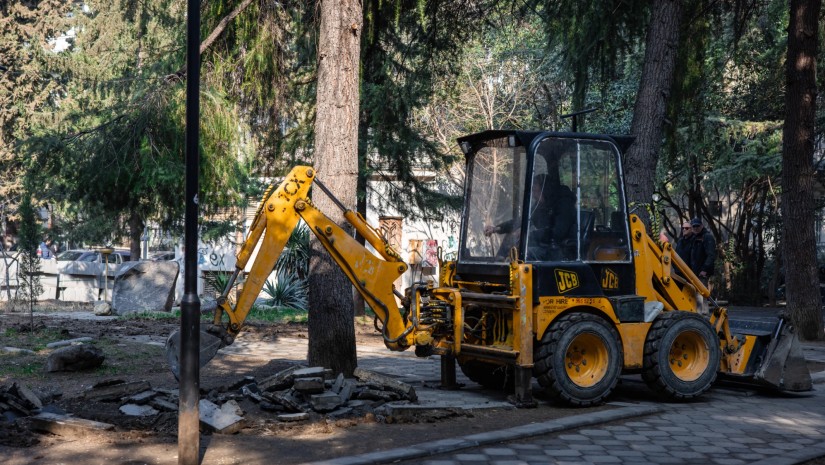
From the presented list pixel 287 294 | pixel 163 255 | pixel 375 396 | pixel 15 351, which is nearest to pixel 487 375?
pixel 375 396

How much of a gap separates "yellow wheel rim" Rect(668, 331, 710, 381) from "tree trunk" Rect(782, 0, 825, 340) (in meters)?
6.81

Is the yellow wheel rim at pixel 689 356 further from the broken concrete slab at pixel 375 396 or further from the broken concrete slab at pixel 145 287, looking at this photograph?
the broken concrete slab at pixel 145 287

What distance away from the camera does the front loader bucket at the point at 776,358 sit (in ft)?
36.1

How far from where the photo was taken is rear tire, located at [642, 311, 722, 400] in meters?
10.4

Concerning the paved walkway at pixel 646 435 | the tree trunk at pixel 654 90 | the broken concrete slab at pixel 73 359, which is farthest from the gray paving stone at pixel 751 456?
the broken concrete slab at pixel 73 359

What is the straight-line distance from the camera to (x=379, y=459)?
7.21 metres

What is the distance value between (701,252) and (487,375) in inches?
207

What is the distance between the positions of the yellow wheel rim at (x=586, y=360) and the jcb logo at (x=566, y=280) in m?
0.52

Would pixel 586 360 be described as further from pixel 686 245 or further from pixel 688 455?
pixel 686 245

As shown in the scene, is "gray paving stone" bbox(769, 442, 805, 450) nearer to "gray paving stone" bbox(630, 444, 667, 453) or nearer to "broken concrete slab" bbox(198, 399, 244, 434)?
"gray paving stone" bbox(630, 444, 667, 453)

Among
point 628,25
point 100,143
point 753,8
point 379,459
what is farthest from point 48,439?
point 753,8

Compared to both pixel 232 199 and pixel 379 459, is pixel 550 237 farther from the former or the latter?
pixel 232 199

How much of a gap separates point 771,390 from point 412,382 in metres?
4.35

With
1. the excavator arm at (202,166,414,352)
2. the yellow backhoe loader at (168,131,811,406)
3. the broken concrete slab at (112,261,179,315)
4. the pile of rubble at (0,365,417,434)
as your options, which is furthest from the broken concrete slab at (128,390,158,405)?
the broken concrete slab at (112,261,179,315)
